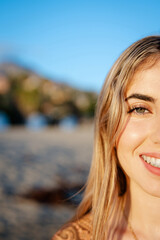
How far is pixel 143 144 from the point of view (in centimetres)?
158

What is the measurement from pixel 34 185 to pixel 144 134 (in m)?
5.71

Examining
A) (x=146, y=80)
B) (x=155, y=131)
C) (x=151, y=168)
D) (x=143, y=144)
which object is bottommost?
(x=151, y=168)

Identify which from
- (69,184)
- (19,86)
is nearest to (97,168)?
(69,184)

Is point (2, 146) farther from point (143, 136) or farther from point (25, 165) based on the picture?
point (143, 136)

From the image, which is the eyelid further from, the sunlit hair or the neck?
the neck

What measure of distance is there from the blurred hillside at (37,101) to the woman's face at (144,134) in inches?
1050

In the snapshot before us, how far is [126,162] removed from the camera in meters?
1.65

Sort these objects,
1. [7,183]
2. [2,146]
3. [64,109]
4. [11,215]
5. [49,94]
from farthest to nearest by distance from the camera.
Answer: [49,94], [64,109], [2,146], [7,183], [11,215]

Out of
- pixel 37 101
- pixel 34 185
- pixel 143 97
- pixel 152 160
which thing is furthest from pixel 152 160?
pixel 37 101

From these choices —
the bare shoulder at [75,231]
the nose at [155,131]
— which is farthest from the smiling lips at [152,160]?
the bare shoulder at [75,231]

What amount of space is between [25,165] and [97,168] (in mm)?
7239

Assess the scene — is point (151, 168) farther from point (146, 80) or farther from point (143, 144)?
point (146, 80)

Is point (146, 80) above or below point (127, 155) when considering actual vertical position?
above

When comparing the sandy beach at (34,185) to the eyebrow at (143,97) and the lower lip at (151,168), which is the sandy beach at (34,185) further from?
the eyebrow at (143,97)
